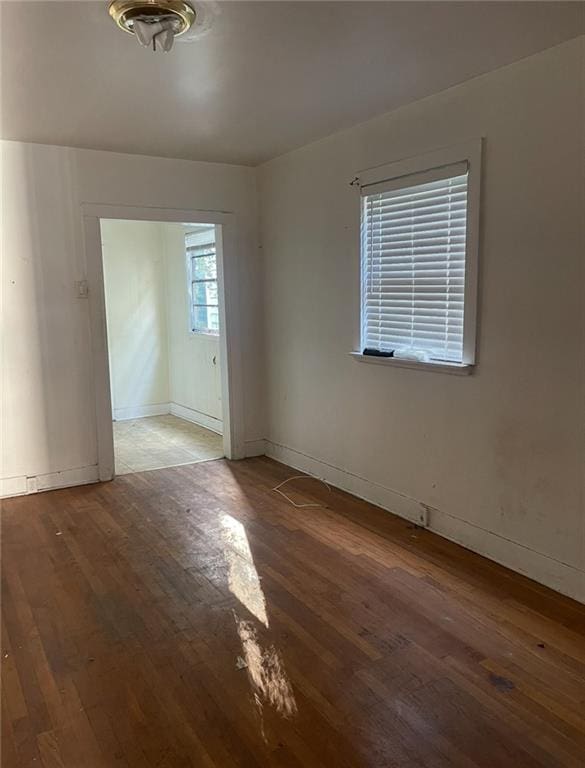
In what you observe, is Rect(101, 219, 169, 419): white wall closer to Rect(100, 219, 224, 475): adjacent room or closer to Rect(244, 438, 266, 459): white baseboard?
Rect(100, 219, 224, 475): adjacent room

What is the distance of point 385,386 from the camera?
3566mm

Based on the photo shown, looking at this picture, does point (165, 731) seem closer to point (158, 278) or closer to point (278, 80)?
point (278, 80)

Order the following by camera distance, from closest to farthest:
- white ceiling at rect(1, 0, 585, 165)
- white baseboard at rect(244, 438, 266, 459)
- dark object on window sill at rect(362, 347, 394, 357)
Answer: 1. white ceiling at rect(1, 0, 585, 165)
2. dark object on window sill at rect(362, 347, 394, 357)
3. white baseboard at rect(244, 438, 266, 459)

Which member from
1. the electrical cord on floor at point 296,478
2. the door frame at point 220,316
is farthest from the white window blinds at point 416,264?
the door frame at point 220,316

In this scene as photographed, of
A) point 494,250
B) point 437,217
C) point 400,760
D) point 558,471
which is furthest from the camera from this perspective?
point 437,217

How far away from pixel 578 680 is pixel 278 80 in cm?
278

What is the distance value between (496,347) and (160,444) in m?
3.51

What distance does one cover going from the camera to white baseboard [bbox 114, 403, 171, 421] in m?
6.50

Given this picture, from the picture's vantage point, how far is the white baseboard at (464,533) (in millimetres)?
2625

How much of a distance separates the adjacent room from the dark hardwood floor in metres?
2.58

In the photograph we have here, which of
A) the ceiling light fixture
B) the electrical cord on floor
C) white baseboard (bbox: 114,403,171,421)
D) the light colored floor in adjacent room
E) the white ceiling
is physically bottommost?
the light colored floor in adjacent room

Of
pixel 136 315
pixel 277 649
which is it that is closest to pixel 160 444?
pixel 136 315

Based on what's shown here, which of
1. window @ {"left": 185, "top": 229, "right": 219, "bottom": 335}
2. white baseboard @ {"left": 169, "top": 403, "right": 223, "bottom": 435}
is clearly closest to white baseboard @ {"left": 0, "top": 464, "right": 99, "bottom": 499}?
white baseboard @ {"left": 169, "top": 403, "right": 223, "bottom": 435}

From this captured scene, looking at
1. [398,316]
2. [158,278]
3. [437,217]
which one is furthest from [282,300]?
[158,278]
